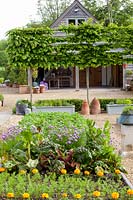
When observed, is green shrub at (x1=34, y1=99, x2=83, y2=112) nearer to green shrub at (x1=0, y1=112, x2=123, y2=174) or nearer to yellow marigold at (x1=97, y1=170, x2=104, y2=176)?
green shrub at (x1=0, y1=112, x2=123, y2=174)

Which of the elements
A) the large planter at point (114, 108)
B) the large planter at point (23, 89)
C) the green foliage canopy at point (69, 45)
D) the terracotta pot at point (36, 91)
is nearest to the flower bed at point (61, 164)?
the large planter at point (114, 108)

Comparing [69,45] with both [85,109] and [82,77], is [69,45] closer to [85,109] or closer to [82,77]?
[85,109]

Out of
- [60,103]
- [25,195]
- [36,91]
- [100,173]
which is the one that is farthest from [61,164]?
[36,91]

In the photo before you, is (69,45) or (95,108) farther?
(69,45)

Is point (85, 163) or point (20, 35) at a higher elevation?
point (20, 35)

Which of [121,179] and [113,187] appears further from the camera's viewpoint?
[121,179]

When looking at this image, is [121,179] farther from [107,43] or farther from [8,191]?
[107,43]

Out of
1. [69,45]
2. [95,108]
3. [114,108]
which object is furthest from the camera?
[69,45]

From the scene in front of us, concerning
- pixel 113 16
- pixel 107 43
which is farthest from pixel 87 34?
pixel 113 16

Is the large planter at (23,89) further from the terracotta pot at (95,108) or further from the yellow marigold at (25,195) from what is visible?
the yellow marigold at (25,195)

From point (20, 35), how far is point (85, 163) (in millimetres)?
9876

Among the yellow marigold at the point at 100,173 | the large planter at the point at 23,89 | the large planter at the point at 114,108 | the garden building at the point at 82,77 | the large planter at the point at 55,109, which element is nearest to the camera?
the yellow marigold at the point at 100,173

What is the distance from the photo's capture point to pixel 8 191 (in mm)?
3996

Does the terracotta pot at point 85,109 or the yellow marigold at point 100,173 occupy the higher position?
the yellow marigold at point 100,173
